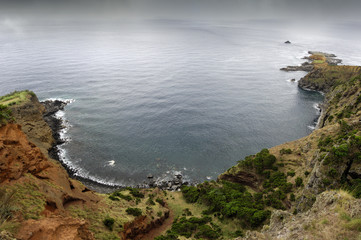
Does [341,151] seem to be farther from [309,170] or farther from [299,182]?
[299,182]

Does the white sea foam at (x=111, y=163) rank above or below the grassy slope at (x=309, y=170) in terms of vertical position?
below

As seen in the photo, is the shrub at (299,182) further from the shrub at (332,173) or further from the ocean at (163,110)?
the ocean at (163,110)

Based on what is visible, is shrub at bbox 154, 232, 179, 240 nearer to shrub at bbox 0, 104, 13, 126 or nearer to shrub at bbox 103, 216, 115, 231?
shrub at bbox 103, 216, 115, 231

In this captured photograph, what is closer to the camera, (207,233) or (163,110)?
(207,233)

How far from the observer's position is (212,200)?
48406 millimetres

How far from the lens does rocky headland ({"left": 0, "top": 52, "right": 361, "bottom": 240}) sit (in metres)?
22.3

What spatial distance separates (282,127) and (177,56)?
129754 millimetres

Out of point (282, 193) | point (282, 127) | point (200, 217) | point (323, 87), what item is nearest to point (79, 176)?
point (200, 217)

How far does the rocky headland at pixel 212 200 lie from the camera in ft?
73.3

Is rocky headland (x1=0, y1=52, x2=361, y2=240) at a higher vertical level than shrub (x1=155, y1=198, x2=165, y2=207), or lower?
higher

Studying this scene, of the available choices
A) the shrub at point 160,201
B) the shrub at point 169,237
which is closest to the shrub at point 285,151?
the shrub at point 160,201

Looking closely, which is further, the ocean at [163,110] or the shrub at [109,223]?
the ocean at [163,110]

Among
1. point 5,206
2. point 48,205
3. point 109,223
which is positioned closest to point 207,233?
point 109,223

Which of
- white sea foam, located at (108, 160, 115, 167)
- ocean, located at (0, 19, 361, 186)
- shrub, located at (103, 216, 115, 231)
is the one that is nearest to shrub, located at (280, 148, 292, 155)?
ocean, located at (0, 19, 361, 186)
